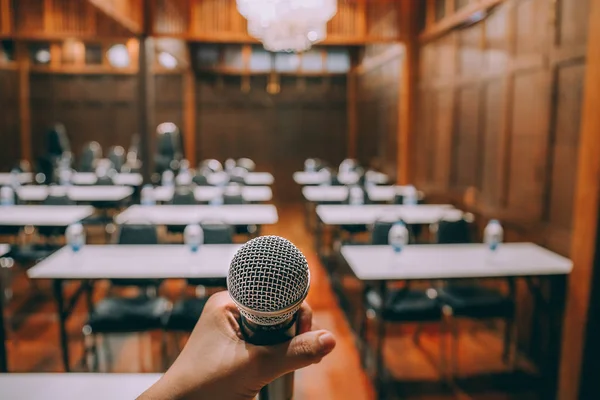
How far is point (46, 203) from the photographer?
6438 millimetres

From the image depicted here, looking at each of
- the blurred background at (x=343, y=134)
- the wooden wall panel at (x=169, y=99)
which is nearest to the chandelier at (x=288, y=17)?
the blurred background at (x=343, y=134)

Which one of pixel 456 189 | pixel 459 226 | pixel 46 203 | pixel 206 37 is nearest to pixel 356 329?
pixel 459 226

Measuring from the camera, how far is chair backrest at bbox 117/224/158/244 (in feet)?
15.1

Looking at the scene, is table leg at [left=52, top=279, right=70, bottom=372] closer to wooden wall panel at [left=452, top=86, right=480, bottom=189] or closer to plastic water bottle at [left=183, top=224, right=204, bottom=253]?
plastic water bottle at [left=183, top=224, right=204, bottom=253]

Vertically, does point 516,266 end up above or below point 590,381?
above

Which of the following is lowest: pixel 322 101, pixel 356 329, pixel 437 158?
pixel 356 329

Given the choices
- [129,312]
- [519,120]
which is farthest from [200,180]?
[519,120]

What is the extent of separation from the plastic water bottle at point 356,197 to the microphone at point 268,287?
18.9ft

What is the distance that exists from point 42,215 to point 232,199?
204cm

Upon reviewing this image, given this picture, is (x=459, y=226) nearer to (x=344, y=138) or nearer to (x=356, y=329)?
(x=356, y=329)

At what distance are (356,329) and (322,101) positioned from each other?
9157 mm

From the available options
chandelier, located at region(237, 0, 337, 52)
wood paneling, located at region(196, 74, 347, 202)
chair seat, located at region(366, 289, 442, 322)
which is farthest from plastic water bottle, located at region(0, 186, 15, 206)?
wood paneling, located at region(196, 74, 347, 202)

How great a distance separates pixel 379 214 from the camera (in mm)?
6066

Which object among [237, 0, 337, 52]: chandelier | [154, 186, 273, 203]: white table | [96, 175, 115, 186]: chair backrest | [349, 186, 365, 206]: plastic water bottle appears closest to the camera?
[237, 0, 337, 52]: chandelier
